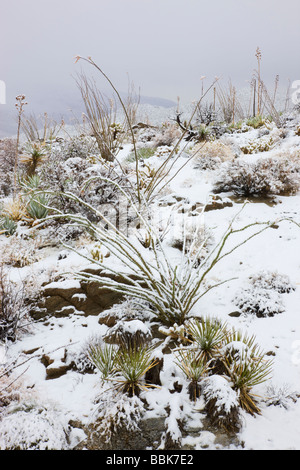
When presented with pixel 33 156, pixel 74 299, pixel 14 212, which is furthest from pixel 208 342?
pixel 33 156

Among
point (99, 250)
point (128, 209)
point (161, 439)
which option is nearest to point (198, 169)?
point (128, 209)

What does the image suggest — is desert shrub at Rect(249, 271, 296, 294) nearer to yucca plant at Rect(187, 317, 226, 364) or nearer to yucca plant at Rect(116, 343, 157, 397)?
yucca plant at Rect(187, 317, 226, 364)

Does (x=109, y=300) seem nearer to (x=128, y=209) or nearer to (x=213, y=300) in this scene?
(x=213, y=300)

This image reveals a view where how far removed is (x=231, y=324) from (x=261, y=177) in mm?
3962

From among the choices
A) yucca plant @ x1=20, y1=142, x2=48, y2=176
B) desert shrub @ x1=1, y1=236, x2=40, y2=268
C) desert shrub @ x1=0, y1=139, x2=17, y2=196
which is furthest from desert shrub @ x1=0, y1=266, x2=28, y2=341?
desert shrub @ x1=0, y1=139, x2=17, y2=196

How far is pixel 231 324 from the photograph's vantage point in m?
3.01

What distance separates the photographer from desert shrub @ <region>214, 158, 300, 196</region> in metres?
5.84

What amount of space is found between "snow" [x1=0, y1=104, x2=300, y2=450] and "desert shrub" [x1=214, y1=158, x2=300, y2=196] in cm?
69

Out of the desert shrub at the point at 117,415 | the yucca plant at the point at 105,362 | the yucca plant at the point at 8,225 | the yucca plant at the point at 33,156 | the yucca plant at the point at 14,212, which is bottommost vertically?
the desert shrub at the point at 117,415

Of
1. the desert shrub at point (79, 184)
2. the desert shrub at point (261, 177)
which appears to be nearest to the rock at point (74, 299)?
the desert shrub at point (79, 184)

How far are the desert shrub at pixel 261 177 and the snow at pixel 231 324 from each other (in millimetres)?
686

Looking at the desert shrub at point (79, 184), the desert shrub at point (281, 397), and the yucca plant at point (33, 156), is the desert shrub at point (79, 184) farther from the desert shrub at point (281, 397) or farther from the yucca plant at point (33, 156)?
the desert shrub at point (281, 397)

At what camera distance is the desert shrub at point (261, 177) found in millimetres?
5840
